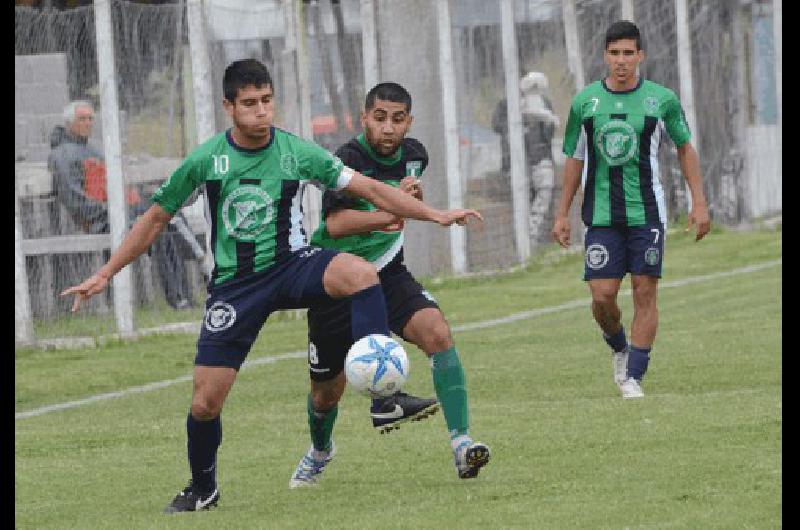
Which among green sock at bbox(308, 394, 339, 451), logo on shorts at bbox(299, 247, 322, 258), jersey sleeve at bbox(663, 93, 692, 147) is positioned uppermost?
jersey sleeve at bbox(663, 93, 692, 147)

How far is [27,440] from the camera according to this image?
474 inches

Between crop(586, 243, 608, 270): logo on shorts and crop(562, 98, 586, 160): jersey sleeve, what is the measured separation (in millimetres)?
572

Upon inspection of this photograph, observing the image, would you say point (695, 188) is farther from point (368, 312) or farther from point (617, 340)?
point (368, 312)

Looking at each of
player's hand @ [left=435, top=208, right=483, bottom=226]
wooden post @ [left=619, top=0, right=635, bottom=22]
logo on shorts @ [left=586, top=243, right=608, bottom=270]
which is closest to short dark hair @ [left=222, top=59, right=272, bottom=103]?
player's hand @ [left=435, top=208, right=483, bottom=226]

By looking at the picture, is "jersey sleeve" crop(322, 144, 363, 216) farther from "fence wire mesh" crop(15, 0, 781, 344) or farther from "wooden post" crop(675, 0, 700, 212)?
"wooden post" crop(675, 0, 700, 212)

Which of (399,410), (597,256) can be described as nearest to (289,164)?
(399,410)

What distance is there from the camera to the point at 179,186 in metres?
8.88

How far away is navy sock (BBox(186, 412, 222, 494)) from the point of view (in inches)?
348

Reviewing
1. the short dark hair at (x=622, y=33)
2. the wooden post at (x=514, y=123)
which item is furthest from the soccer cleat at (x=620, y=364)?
the wooden post at (x=514, y=123)

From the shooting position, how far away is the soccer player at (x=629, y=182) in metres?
12.4

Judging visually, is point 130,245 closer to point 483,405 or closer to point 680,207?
point 483,405

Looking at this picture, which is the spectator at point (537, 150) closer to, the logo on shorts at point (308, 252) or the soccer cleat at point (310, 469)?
the soccer cleat at point (310, 469)

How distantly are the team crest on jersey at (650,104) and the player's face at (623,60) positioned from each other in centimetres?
16
